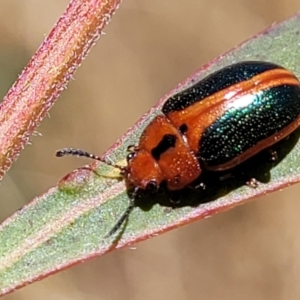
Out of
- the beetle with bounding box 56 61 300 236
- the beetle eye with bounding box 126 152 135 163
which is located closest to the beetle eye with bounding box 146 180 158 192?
the beetle with bounding box 56 61 300 236

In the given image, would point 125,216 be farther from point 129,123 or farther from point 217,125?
point 129,123

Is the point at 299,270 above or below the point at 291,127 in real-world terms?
below

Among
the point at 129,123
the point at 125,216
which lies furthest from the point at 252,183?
the point at 129,123

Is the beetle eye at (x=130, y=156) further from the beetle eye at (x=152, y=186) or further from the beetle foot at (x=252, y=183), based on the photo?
the beetle foot at (x=252, y=183)

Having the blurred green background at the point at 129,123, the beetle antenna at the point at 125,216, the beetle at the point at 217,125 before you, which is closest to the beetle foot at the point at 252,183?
the beetle at the point at 217,125

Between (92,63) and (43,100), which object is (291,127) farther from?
(92,63)

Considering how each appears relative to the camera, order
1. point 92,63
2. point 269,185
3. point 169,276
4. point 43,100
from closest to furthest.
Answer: point 43,100 → point 269,185 → point 169,276 → point 92,63

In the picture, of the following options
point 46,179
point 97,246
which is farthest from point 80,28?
point 46,179
